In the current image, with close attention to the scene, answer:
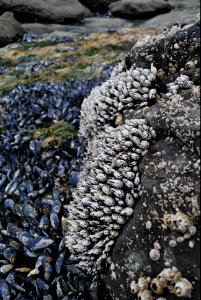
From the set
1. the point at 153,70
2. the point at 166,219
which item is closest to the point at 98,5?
the point at 153,70

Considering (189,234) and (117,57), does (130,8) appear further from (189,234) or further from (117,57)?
(189,234)

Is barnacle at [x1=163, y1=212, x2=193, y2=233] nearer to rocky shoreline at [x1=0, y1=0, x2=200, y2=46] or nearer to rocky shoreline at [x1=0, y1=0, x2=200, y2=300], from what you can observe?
rocky shoreline at [x1=0, y1=0, x2=200, y2=300]

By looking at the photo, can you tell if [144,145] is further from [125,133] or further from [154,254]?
[154,254]

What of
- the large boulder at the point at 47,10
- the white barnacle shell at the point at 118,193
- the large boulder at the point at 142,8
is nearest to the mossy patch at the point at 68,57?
the large boulder at the point at 47,10

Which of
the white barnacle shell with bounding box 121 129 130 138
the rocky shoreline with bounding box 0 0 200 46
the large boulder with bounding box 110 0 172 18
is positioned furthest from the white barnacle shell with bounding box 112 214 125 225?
the large boulder with bounding box 110 0 172 18

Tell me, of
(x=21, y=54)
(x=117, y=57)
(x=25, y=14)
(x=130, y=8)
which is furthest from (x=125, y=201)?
(x=130, y=8)

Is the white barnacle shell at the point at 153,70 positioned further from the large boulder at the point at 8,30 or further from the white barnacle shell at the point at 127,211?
the large boulder at the point at 8,30

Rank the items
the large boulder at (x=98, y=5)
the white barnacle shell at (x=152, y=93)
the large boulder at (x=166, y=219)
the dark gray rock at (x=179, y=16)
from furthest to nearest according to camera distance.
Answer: the large boulder at (x=98, y=5) → the dark gray rock at (x=179, y=16) → the white barnacle shell at (x=152, y=93) → the large boulder at (x=166, y=219)
